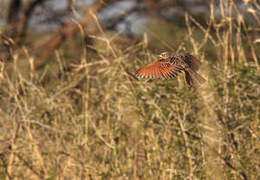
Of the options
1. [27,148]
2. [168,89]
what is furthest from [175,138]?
[27,148]

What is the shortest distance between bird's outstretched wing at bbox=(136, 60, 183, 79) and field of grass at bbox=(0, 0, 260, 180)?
74cm

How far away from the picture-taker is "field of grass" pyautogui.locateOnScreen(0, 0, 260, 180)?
184 centimetres

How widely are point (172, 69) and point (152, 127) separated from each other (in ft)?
3.24

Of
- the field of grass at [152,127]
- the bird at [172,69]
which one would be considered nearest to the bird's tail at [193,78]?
the bird at [172,69]

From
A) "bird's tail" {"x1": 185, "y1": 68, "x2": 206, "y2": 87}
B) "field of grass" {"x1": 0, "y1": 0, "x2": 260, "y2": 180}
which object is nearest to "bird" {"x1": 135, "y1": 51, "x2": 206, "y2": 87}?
"bird's tail" {"x1": 185, "y1": 68, "x2": 206, "y2": 87}

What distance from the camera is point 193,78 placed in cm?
105

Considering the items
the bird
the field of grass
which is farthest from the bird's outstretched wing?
the field of grass

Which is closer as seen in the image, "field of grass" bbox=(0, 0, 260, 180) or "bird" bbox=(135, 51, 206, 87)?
"bird" bbox=(135, 51, 206, 87)

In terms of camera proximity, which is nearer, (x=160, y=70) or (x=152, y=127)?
(x=160, y=70)

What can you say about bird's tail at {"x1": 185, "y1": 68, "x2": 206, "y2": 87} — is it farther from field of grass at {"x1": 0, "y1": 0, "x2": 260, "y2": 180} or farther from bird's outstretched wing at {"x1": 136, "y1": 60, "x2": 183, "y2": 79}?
field of grass at {"x1": 0, "y1": 0, "x2": 260, "y2": 180}

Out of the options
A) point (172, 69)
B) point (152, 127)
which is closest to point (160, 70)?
point (172, 69)

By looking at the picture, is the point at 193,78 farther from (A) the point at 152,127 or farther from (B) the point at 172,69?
(A) the point at 152,127

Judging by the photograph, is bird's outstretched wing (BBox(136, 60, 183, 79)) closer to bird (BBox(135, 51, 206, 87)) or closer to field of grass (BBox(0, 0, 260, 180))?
bird (BBox(135, 51, 206, 87))

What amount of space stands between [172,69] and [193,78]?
63mm
